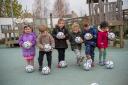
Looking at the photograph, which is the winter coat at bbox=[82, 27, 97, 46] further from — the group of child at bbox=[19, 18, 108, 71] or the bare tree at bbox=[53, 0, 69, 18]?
the bare tree at bbox=[53, 0, 69, 18]

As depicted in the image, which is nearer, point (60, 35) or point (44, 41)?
point (44, 41)

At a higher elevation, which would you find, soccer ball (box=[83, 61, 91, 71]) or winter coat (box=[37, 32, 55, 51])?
winter coat (box=[37, 32, 55, 51])

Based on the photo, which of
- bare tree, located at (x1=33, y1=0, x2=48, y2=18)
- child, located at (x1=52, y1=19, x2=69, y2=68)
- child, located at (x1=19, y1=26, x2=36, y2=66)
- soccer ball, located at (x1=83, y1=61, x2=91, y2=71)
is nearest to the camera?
soccer ball, located at (x1=83, y1=61, x2=91, y2=71)

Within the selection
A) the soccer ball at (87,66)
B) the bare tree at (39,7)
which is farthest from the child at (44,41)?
the bare tree at (39,7)

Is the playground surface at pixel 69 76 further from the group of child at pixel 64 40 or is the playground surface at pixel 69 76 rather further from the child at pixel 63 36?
the child at pixel 63 36

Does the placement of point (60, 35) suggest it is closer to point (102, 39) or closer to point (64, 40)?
point (64, 40)

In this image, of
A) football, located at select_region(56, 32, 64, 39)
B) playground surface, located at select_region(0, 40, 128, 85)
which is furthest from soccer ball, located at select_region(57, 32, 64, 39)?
playground surface, located at select_region(0, 40, 128, 85)

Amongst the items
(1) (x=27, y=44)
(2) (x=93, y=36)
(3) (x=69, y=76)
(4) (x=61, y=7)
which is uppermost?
(4) (x=61, y=7)

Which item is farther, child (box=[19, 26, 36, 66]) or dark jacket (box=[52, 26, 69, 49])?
dark jacket (box=[52, 26, 69, 49])

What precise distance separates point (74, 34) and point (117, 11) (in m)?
5.69

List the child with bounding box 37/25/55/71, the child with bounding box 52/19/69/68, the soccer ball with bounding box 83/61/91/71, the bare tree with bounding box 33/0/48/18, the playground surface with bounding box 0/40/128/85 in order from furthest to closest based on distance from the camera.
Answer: the bare tree with bounding box 33/0/48/18
the child with bounding box 52/19/69/68
the child with bounding box 37/25/55/71
the soccer ball with bounding box 83/61/91/71
the playground surface with bounding box 0/40/128/85

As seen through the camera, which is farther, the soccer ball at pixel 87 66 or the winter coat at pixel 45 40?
the winter coat at pixel 45 40

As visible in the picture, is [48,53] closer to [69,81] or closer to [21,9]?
[69,81]

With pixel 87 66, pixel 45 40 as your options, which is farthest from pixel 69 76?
pixel 45 40
